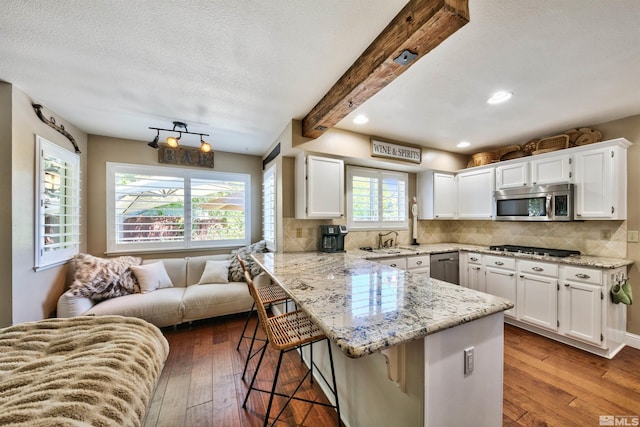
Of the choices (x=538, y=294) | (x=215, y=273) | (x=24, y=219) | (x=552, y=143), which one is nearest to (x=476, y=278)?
(x=538, y=294)

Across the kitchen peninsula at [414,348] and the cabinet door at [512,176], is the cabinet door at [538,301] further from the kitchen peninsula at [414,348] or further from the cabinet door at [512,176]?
the kitchen peninsula at [414,348]

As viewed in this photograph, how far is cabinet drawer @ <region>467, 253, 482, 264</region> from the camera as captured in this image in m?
3.21

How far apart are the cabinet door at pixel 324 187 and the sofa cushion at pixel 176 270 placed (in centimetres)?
208

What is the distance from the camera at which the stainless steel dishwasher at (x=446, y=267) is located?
10.7 ft

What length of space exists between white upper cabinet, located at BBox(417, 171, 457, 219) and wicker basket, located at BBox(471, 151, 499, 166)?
0.40 m

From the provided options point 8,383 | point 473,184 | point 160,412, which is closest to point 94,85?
point 8,383

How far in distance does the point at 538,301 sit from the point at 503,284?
360 millimetres

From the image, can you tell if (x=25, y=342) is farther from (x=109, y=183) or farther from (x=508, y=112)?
(x=508, y=112)

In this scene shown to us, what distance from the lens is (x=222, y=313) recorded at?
2.91 metres

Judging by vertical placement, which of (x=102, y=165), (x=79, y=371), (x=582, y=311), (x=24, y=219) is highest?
(x=102, y=165)

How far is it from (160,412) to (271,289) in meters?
1.12

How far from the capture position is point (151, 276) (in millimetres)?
2906

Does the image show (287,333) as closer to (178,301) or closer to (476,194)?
(178,301)

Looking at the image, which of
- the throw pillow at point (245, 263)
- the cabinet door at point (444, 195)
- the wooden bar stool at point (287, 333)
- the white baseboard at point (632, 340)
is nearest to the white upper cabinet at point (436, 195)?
the cabinet door at point (444, 195)
